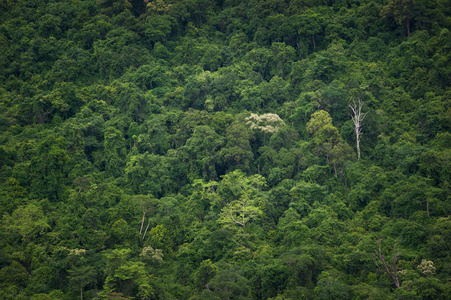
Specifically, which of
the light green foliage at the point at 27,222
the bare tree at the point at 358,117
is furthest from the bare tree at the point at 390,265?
the light green foliage at the point at 27,222

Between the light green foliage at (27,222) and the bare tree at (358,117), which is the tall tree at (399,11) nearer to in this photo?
the bare tree at (358,117)

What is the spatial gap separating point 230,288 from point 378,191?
→ 9.72 metres

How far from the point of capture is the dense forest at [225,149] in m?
22.3

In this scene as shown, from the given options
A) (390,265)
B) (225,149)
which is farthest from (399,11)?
(390,265)

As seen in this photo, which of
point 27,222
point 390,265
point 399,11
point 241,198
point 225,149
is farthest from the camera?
point 399,11

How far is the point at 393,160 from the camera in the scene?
27.3 meters

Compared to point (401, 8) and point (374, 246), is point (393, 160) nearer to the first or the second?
point (374, 246)

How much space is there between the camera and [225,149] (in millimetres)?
29781

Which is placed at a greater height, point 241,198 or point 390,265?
point 390,265

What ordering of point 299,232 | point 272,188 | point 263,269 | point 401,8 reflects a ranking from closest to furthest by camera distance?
1. point 263,269
2. point 299,232
3. point 272,188
4. point 401,8

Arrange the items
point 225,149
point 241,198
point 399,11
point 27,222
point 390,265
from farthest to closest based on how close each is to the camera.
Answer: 1. point 399,11
2. point 225,149
3. point 241,198
4. point 27,222
5. point 390,265

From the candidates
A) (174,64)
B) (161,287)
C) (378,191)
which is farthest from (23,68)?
(378,191)

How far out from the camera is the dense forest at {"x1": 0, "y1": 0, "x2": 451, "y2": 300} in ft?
73.2

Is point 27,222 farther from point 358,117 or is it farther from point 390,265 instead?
point 358,117
